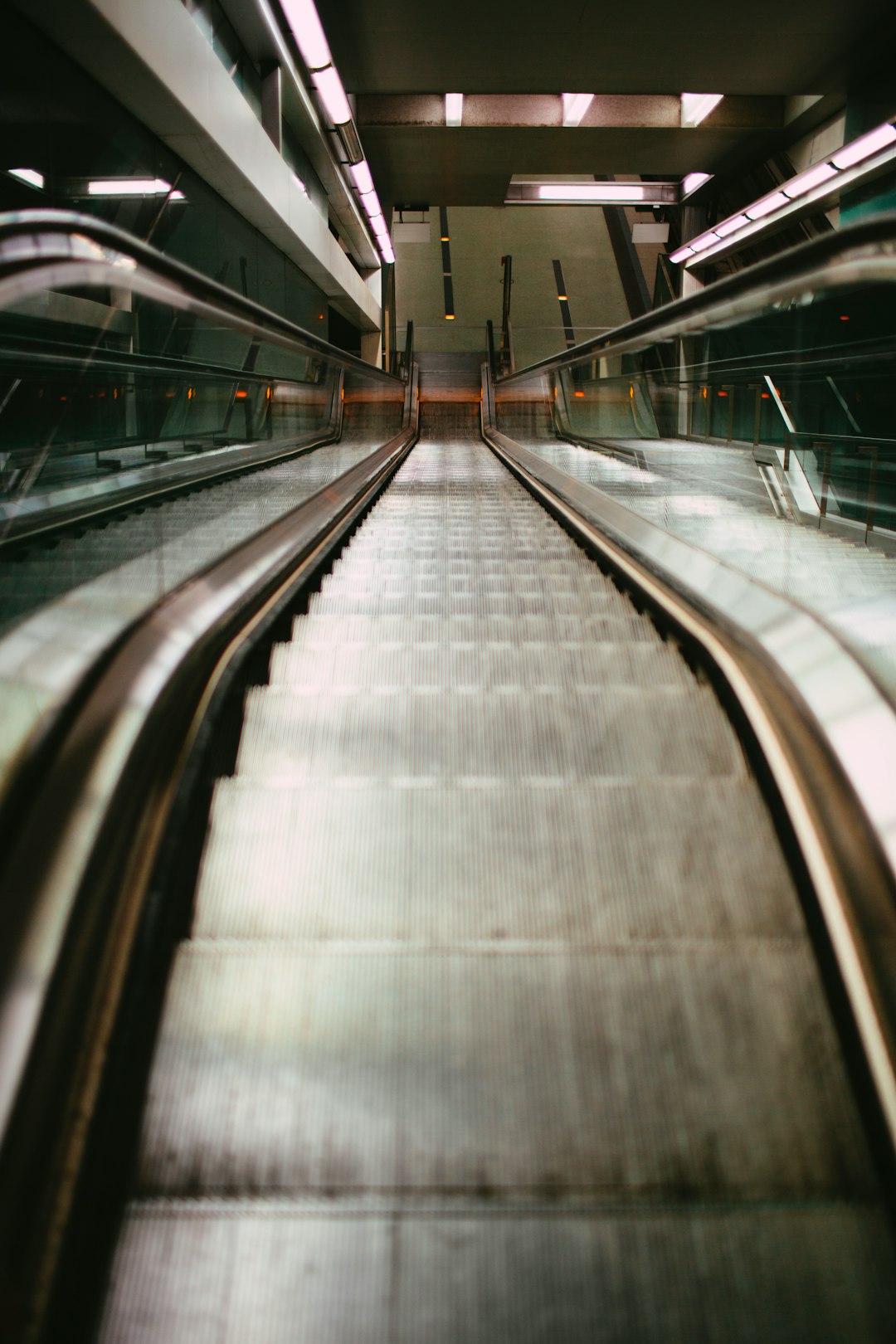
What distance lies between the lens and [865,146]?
8.16m

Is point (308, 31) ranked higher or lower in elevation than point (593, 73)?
lower

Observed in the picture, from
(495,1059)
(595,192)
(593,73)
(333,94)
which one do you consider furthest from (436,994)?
(595,192)

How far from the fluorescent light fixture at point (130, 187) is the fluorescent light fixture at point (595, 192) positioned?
8379mm

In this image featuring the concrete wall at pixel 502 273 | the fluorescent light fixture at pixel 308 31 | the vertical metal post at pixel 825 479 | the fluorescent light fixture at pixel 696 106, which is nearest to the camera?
the vertical metal post at pixel 825 479

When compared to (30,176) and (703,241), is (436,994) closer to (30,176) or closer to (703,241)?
(30,176)

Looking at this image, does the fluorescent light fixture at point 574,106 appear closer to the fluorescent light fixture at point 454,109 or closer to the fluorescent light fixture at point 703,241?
the fluorescent light fixture at point 454,109

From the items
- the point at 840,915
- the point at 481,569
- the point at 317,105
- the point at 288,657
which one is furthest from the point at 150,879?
the point at 317,105

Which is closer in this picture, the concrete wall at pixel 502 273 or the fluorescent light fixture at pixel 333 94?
the fluorescent light fixture at pixel 333 94

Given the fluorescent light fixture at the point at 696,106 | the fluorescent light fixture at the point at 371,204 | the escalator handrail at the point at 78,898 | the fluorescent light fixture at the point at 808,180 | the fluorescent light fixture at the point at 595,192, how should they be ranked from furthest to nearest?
the fluorescent light fixture at the point at 595,192
the fluorescent light fixture at the point at 371,204
the fluorescent light fixture at the point at 696,106
the fluorescent light fixture at the point at 808,180
the escalator handrail at the point at 78,898

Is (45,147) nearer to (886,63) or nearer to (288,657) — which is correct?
(288,657)

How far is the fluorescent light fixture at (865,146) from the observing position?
25.2 feet

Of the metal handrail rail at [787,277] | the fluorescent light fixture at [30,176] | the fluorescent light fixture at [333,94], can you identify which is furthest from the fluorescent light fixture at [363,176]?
the metal handrail rail at [787,277]

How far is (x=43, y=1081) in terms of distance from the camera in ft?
4.02

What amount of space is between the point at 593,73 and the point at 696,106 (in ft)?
6.42
